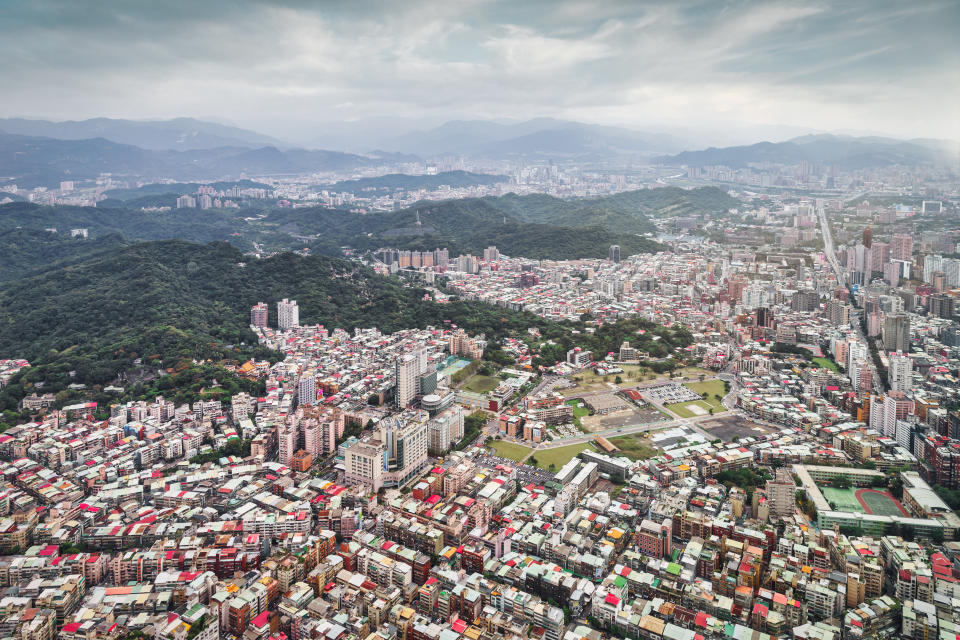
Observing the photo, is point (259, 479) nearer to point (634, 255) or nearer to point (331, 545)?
point (331, 545)

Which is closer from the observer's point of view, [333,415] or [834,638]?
[834,638]

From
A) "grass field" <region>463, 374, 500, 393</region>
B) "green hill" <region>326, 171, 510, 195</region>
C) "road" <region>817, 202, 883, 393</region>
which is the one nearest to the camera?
"road" <region>817, 202, 883, 393</region>

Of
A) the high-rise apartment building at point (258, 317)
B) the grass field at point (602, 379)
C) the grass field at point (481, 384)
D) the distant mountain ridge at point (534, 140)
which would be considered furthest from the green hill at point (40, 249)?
the distant mountain ridge at point (534, 140)

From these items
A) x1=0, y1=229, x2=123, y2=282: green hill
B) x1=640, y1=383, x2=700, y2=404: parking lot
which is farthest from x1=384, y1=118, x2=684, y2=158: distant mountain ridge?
x1=640, y1=383, x2=700, y2=404: parking lot

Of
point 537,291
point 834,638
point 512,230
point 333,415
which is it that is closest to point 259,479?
point 333,415

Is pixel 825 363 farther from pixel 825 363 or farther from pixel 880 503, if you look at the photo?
pixel 880 503

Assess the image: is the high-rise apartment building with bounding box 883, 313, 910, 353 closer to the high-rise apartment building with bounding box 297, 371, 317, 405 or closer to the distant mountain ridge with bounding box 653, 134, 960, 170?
the distant mountain ridge with bounding box 653, 134, 960, 170
